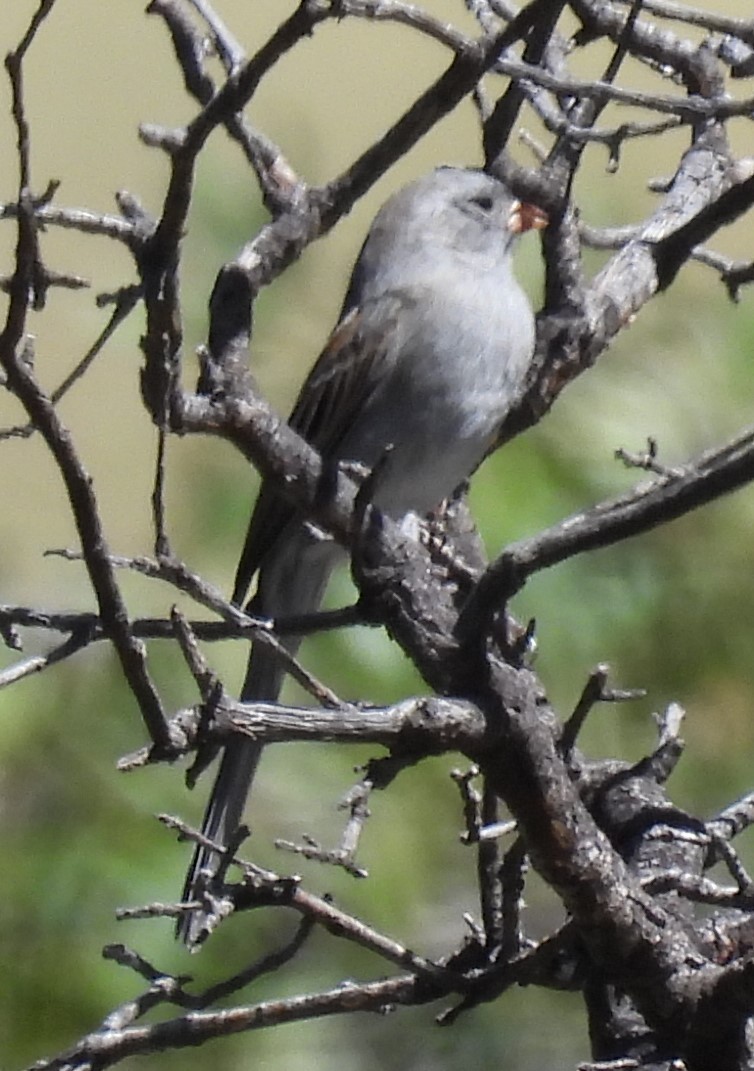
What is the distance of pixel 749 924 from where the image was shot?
1.91 meters

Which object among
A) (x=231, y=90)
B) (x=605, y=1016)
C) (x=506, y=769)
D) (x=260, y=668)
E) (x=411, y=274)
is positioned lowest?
(x=605, y=1016)

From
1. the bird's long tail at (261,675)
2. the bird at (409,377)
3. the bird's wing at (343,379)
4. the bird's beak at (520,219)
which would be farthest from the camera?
the bird's beak at (520,219)

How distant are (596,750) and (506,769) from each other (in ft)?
4.95

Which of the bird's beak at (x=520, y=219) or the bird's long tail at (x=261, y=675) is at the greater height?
the bird's beak at (x=520, y=219)

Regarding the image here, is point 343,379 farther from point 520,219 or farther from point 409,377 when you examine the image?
point 520,219

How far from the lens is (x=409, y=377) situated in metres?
3.00

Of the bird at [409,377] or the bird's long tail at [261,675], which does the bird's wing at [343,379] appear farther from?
the bird's long tail at [261,675]

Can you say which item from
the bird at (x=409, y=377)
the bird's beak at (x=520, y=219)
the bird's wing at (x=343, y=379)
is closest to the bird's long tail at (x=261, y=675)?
the bird at (x=409, y=377)

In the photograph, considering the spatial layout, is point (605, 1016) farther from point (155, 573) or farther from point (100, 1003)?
point (100, 1003)

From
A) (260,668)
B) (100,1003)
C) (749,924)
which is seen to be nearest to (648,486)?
(749,924)

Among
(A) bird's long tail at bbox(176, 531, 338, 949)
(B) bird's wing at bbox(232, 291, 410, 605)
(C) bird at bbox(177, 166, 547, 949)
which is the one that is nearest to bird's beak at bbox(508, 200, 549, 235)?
(C) bird at bbox(177, 166, 547, 949)

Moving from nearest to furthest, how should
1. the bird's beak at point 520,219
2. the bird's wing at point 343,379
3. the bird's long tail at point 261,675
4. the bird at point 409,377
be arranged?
the bird's long tail at point 261,675, the bird at point 409,377, the bird's wing at point 343,379, the bird's beak at point 520,219

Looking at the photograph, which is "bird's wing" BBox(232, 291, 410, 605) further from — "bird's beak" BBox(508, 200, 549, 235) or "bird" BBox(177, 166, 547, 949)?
"bird's beak" BBox(508, 200, 549, 235)

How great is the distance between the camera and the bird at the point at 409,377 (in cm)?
277
